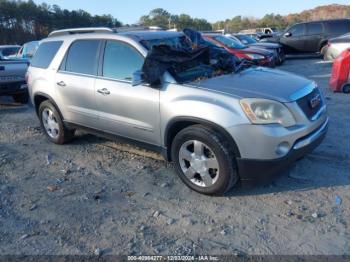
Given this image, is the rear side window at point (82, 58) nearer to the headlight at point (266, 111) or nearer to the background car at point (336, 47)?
the headlight at point (266, 111)

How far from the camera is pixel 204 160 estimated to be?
4.04m

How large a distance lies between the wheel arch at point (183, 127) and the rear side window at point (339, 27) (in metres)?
15.7

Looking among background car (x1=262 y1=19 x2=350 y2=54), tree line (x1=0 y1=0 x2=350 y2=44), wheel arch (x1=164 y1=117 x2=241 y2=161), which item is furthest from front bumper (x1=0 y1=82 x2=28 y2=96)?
tree line (x1=0 y1=0 x2=350 y2=44)

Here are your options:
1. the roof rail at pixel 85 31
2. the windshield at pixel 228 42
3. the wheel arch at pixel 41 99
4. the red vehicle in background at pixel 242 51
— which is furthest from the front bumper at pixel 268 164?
the windshield at pixel 228 42

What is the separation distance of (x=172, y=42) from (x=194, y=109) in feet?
5.37

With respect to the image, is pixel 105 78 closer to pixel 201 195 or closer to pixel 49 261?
pixel 201 195

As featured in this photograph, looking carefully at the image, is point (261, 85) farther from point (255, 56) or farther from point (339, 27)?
point (339, 27)

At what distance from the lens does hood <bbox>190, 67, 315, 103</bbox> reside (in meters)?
3.88

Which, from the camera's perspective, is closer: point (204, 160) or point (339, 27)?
point (204, 160)

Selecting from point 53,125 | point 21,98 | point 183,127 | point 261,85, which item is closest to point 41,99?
point 53,125

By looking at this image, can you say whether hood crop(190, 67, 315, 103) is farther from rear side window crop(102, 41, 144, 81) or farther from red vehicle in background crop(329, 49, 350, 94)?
red vehicle in background crop(329, 49, 350, 94)

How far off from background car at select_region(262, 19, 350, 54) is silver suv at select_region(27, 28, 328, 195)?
14125mm

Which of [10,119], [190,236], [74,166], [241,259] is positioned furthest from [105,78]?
[10,119]

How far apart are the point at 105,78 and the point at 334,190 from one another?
10.3ft
